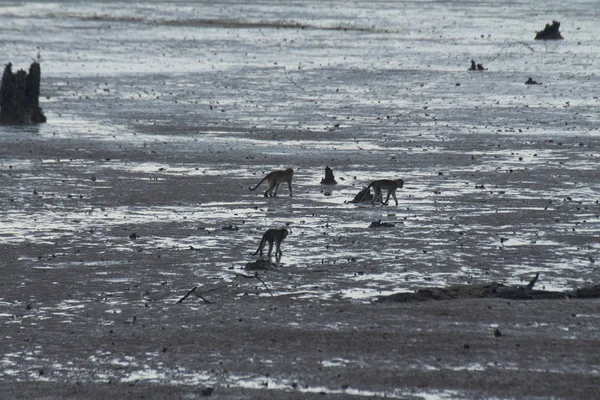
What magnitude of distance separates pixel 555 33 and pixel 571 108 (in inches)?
→ 1045

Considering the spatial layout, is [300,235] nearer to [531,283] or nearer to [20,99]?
[531,283]

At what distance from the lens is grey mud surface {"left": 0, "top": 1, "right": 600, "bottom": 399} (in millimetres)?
10641

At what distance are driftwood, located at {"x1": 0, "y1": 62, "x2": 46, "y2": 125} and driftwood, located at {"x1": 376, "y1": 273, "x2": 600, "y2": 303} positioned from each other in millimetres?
19502

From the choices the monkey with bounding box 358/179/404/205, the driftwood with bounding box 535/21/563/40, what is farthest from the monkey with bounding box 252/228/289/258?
the driftwood with bounding box 535/21/563/40

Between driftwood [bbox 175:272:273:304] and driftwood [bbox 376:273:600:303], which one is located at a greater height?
driftwood [bbox 376:273:600:303]

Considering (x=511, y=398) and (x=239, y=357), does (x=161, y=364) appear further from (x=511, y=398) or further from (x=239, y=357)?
(x=511, y=398)

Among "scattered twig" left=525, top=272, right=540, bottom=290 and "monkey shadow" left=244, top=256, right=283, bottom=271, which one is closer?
"scattered twig" left=525, top=272, right=540, bottom=290

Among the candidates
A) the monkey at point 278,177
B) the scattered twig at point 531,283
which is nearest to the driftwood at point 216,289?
the scattered twig at point 531,283

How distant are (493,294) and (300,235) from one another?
432 cm

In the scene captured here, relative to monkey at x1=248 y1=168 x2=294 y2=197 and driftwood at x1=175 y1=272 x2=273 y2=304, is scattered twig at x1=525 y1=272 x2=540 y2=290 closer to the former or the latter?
driftwood at x1=175 y1=272 x2=273 y2=304

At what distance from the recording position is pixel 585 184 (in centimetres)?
2091

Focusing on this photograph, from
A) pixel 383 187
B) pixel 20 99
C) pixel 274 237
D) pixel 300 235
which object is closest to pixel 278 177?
pixel 383 187

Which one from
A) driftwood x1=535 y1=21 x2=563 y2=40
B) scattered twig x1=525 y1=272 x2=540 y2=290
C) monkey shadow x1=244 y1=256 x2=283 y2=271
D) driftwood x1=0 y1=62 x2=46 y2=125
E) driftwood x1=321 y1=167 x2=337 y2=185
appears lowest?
monkey shadow x1=244 y1=256 x2=283 y2=271

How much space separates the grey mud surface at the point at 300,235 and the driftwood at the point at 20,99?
754 millimetres
